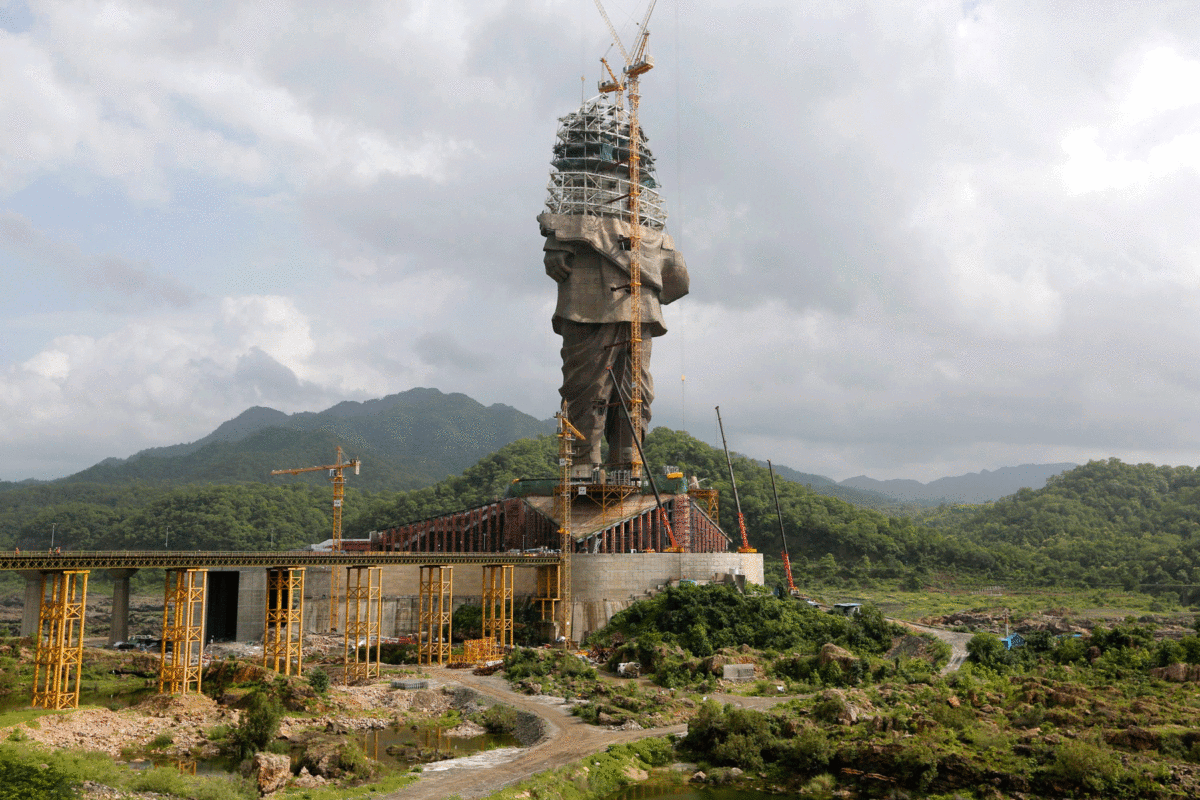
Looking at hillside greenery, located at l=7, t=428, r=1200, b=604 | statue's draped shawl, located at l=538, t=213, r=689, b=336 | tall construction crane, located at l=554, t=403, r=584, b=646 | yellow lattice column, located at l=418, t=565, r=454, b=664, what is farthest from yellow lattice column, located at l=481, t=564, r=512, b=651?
hillside greenery, located at l=7, t=428, r=1200, b=604

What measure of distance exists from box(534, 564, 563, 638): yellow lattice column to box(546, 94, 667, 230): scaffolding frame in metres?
37.6

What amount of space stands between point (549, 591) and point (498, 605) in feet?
13.6

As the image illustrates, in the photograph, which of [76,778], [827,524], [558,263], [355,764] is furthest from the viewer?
[827,524]

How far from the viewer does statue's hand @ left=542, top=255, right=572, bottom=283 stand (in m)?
88.8

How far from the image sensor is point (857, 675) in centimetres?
5469

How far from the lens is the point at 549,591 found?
72812 mm

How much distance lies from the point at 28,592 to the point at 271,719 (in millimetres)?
39485

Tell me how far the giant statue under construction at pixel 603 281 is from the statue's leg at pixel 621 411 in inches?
4.0

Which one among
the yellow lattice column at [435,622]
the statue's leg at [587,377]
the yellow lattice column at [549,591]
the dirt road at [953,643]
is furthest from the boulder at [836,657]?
the statue's leg at [587,377]

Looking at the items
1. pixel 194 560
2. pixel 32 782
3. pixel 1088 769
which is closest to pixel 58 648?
pixel 194 560

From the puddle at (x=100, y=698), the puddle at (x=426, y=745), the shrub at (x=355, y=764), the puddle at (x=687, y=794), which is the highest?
the puddle at (x=100, y=698)

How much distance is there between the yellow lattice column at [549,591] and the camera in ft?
237

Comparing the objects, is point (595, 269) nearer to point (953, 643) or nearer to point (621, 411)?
point (621, 411)

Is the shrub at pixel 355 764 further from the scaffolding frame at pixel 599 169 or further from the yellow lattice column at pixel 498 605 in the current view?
the scaffolding frame at pixel 599 169
